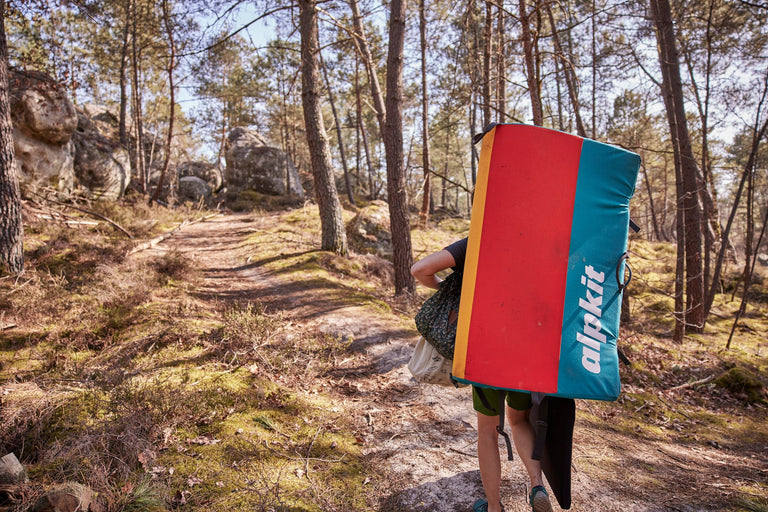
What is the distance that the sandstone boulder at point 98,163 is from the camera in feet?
41.4

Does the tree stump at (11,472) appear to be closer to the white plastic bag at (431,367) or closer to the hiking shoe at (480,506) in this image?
the white plastic bag at (431,367)

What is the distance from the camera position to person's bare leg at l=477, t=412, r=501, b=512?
2.24 meters

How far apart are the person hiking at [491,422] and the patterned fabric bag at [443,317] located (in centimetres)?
10

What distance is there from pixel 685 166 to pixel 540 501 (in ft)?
29.0

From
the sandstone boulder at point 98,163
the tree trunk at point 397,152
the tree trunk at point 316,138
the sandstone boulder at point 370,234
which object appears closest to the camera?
the tree trunk at point 397,152

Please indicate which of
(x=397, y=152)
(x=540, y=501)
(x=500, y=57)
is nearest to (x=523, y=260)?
(x=540, y=501)

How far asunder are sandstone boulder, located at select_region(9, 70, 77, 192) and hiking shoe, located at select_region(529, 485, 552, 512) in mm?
11622

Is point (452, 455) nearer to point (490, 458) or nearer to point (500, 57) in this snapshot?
point (490, 458)

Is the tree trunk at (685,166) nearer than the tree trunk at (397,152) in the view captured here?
No

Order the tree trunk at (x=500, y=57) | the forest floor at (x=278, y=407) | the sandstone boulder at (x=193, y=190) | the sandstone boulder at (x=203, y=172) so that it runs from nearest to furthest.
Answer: the forest floor at (x=278, y=407) → the tree trunk at (x=500, y=57) → the sandstone boulder at (x=193, y=190) → the sandstone boulder at (x=203, y=172)

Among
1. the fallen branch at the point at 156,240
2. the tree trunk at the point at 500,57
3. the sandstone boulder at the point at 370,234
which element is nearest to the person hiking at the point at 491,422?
the tree trunk at the point at 500,57

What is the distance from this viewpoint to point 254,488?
8.52 feet

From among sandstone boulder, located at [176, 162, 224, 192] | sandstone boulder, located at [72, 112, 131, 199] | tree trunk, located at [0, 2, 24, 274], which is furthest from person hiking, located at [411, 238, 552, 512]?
sandstone boulder, located at [176, 162, 224, 192]

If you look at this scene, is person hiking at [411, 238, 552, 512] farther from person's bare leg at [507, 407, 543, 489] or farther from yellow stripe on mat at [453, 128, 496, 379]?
yellow stripe on mat at [453, 128, 496, 379]
